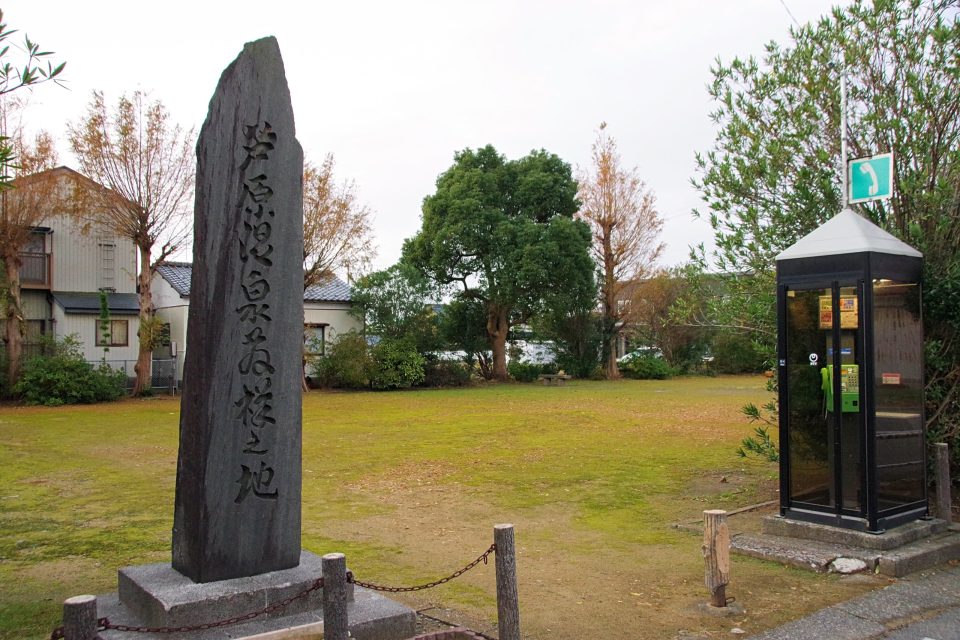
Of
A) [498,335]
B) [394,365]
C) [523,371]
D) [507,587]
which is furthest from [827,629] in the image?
[523,371]

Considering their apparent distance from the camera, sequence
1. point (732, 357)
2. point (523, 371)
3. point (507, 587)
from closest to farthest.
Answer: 1. point (507, 587)
2. point (523, 371)
3. point (732, 357)

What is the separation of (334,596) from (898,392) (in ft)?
18.8

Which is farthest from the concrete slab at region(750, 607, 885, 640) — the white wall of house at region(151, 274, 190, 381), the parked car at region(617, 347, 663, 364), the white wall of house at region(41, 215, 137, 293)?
the parked car at region(617, 347, 663, 364)

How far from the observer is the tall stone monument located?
184 inches

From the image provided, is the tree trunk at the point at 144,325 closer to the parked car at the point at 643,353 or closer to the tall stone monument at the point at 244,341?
the tall stone monument at the point at 244,341

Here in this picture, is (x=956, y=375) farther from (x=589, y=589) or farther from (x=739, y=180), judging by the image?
(x=589, y=589)

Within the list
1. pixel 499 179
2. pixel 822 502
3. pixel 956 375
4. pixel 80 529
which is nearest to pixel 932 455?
pixel 956 375

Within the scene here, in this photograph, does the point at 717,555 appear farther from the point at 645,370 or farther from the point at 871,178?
the point at 645,370

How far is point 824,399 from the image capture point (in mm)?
7090

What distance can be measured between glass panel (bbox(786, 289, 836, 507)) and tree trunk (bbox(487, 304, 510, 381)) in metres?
25.8

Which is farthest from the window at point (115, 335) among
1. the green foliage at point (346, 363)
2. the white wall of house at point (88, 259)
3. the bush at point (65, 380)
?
the green foliage at point (346, 363)

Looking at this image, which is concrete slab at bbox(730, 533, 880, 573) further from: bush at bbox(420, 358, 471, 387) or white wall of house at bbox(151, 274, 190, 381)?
white wall of house at bbox(151, 274, 190, 381)

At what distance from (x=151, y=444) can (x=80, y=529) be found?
6770mm

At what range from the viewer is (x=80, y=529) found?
7691 millimetres
